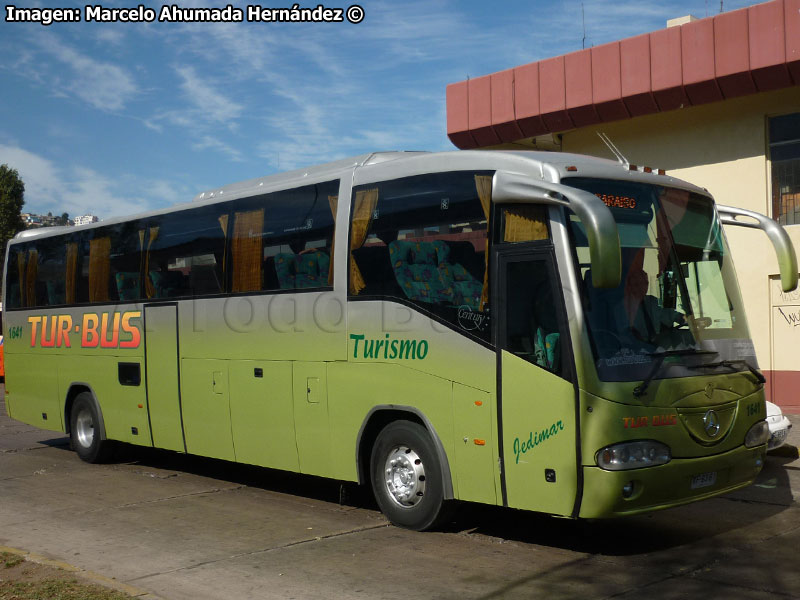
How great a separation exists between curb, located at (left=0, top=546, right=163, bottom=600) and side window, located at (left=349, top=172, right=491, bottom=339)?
3.27 meters

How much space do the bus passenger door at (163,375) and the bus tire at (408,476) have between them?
3765 mm

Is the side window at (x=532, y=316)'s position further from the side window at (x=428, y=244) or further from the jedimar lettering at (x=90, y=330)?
the jedimar lettering at (x=90, y=330)

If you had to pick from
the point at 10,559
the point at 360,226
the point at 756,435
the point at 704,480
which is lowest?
the point at 10,559

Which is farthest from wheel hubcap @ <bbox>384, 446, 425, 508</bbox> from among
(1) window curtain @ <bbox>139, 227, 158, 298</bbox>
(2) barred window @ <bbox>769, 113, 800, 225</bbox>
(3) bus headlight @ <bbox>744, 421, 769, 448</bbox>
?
(2) barred window @ <bbox>769, 113, 800, 225</bbox>

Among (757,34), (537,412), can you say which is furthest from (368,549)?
(757,34)

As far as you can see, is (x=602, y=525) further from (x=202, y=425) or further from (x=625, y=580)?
(x=202, y=425)

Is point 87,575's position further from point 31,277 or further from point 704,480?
point 31,277

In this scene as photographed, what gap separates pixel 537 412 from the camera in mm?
7180

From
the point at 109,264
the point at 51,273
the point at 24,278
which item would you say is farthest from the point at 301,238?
the point at 24,278

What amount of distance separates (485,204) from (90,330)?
25.1 feet

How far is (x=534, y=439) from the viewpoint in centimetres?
720

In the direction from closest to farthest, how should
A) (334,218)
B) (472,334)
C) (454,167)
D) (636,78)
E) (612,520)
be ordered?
(472,334)
(454,167)
(612,520)
(334,218)
(636,78)

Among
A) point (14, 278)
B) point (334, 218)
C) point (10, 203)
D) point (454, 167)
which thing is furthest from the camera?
point (10, 203)

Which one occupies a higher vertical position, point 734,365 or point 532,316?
point 532,316
